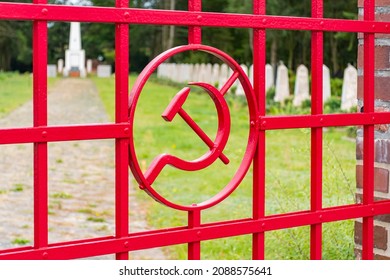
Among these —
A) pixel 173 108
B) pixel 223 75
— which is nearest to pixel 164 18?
pixel 173 108

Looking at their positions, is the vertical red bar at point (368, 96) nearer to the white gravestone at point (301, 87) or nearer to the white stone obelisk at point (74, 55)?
the white gravestone at point (301, 87)

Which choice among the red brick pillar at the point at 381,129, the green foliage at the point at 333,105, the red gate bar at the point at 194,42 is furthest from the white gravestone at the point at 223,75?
the red gate bar at the point at 194,42

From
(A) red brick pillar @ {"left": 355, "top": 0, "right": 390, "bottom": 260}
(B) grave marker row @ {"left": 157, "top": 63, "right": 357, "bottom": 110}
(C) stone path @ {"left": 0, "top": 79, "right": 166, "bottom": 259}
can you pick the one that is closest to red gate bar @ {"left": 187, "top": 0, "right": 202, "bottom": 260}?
(A) red brick pillar @ {"left": 355, "top": 0, "right": 390, "bottom": 260}

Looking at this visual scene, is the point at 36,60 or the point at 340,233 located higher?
the point at 36,60

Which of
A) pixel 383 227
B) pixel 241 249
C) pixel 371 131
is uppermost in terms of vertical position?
pixel 371 131

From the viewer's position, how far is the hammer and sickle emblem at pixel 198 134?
2.10m

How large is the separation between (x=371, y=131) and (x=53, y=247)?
3.78ft

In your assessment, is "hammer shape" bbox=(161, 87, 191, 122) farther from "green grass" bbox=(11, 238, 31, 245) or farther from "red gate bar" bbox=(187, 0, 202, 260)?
"green grass" bbox=(11, 238, 31, 245)

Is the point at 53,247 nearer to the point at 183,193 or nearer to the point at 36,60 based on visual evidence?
the point at 36,60

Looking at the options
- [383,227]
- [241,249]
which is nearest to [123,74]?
[383,227]

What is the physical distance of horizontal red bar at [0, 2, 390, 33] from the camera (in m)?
1.87

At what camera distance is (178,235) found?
2158mm

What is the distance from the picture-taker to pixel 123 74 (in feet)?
6.70

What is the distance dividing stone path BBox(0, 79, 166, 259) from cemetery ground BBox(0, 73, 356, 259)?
6.3 inches
